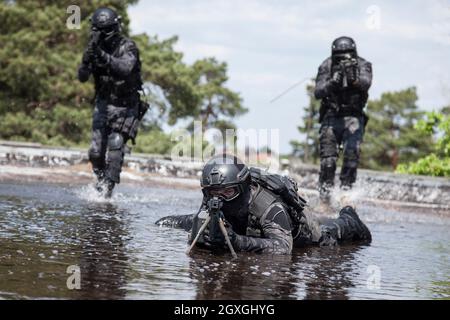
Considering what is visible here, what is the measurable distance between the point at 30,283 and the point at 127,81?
5.88m

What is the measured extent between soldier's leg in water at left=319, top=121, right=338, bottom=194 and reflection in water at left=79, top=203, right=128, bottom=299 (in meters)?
3.69

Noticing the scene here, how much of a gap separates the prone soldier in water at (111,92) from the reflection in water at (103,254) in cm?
135

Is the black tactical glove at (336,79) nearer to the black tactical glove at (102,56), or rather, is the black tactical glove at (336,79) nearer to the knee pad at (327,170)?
the knee pad at (327,170)

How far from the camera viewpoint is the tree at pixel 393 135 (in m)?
54.1

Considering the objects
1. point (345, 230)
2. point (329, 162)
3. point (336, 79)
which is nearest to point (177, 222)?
point (345, 230)

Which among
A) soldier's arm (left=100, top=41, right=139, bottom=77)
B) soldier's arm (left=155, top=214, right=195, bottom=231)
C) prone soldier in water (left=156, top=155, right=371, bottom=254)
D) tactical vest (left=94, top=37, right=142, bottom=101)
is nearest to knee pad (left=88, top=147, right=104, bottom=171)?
tactical vest (left=94, top=37, right=142, bottom=101)

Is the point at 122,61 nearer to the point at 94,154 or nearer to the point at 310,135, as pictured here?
the point at 94,154

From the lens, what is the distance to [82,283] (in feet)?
14.6

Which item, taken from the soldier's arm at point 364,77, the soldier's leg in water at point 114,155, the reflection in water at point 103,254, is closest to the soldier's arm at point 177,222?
the reflection in water at point 103,254

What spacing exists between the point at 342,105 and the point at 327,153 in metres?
0.70

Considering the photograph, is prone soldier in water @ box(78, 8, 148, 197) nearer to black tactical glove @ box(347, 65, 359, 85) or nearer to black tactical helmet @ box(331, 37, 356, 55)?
black tactical helmet @ box(331, 37, 356, 55)

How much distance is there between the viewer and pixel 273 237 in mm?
6098

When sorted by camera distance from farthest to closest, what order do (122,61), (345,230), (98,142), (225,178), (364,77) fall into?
1. (364,77)
2. (98,142)
3. (122,61)
4. (345,230)
5. (225,178)
